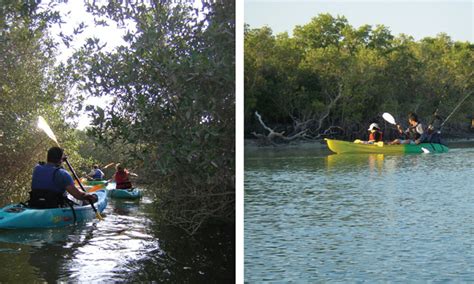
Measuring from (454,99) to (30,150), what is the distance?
651 inches

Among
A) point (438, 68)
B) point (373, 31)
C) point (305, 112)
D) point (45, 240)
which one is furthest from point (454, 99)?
point (45, 240)

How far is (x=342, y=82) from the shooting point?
18234 millimetres

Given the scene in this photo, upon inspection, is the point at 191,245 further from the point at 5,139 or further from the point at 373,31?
the point at 373,31

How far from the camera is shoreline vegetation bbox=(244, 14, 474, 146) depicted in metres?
17.7

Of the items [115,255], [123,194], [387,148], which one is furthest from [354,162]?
[115,255]

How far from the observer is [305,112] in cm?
1811

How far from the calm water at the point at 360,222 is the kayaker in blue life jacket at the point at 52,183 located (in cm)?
161

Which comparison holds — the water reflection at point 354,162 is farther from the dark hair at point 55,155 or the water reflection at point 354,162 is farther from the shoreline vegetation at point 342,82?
the dark hair at point 55,155

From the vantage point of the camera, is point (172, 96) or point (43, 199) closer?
point (172, 96)

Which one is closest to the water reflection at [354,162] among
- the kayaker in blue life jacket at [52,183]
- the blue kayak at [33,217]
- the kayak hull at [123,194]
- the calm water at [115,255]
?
the kayak hull at [123,194]

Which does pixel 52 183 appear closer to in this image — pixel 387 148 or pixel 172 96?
pixel 172 96

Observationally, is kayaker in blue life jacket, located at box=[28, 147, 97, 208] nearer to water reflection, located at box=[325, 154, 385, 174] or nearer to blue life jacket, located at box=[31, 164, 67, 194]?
blue life jacket, located at box=[31, 164, 67, 194]

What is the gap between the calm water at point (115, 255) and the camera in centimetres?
397

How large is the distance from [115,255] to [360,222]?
104 inches
